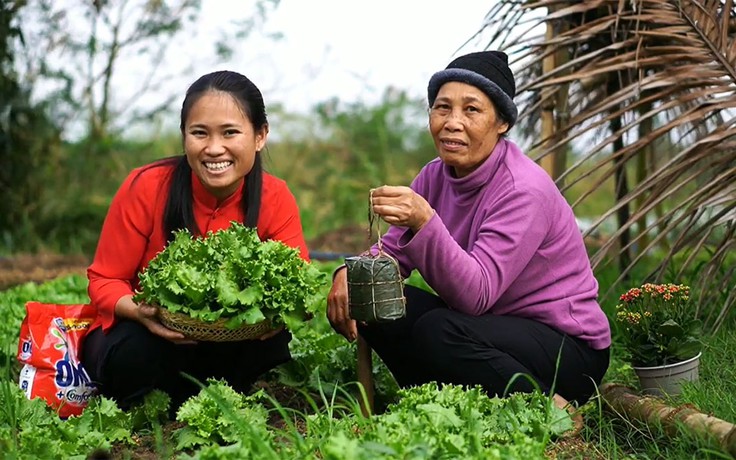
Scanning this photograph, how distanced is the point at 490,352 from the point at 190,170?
4.27 ft

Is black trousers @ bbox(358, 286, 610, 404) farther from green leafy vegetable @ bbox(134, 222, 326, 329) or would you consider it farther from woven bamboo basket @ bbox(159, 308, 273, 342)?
woven bamboo basket @ bbox(159, 308, 273, 342)

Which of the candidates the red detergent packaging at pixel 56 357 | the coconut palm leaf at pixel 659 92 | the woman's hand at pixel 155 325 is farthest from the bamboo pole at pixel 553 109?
the red detergent packaging at pixel 56 357

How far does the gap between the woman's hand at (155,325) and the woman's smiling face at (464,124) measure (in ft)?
3.62

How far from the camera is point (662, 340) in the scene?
3.43 metres

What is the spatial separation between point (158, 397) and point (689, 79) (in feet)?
9.25

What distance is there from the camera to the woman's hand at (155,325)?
3213 mm

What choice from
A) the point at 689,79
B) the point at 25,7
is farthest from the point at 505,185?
the point at 25,7

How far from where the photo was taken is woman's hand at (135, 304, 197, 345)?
3.21m

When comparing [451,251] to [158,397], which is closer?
[451,251]

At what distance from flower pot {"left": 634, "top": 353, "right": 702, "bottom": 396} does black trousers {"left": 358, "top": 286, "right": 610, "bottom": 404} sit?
0.70 ft

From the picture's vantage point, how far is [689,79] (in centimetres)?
446

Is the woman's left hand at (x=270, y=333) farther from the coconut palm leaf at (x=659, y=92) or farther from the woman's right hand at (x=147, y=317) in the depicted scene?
the coconut palm leaf at (x=659, y=92)

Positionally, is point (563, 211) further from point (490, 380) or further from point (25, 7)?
point (25, 7)

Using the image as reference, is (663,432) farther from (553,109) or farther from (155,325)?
(553,109)
